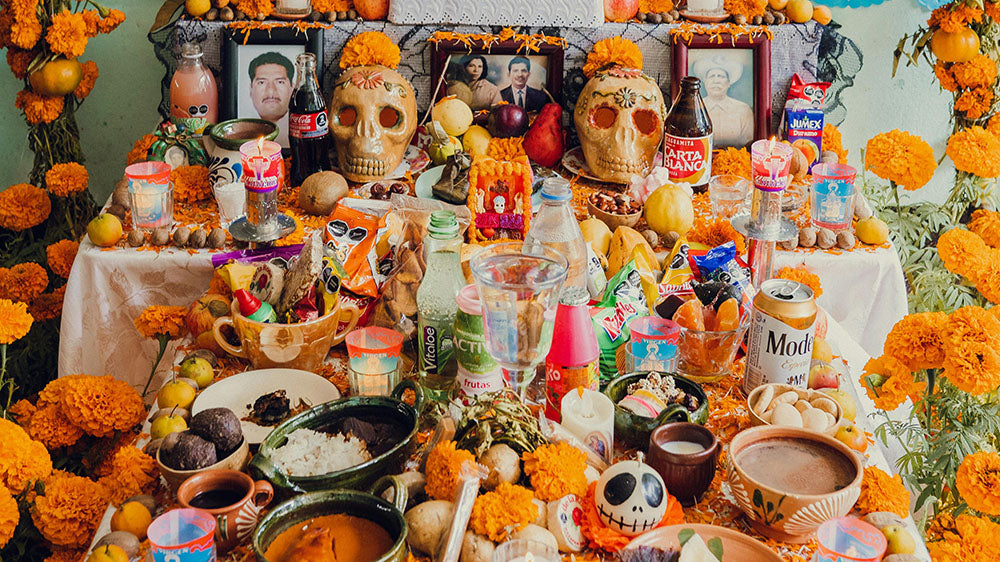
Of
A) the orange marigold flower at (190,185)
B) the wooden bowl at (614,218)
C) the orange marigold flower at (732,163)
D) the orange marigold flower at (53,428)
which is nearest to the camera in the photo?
the orange marigold flower at (53,428)

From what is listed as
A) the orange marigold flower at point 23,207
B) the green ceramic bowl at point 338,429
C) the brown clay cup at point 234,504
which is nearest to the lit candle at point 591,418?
the green ceramic bowl at point 338,429

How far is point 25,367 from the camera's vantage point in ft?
9.26

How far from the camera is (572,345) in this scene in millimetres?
1546

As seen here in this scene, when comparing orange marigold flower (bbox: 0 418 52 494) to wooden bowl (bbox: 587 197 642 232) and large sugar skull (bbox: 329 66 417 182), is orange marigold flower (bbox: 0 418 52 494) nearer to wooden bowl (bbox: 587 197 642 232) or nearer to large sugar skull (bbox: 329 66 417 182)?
large sugar skull (bbox: 329 66 417 182)

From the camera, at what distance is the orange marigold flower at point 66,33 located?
9.11 ft

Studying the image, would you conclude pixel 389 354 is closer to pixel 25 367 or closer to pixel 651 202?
pixel 651 202

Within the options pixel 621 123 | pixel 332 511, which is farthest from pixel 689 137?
pixel 332 511

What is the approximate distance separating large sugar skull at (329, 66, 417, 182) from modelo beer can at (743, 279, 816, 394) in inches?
55.0

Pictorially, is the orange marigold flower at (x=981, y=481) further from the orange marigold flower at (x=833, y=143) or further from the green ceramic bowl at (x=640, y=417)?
the orange marigold flower at (x=833, y=143)

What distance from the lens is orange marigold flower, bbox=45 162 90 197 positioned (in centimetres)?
291

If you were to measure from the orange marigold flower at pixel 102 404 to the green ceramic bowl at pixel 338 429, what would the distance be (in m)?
0.47

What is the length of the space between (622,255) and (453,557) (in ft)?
3.64

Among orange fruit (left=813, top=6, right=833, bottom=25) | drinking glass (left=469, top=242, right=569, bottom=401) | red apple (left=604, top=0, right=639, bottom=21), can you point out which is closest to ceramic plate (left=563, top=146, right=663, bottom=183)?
red apple (left=604, top=0, right=639, bottom=21)

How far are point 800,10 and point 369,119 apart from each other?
143 cm
